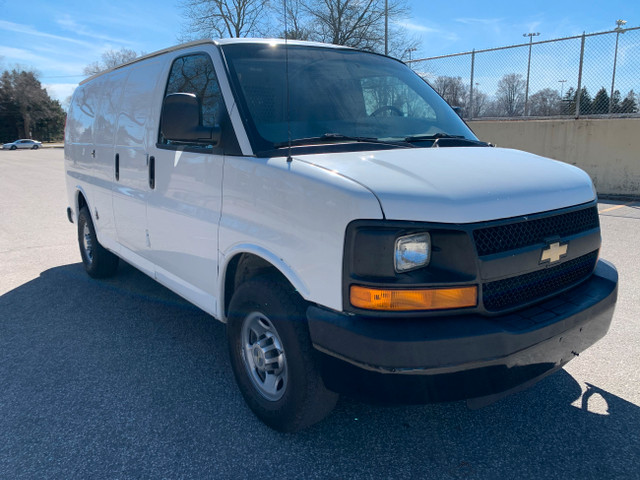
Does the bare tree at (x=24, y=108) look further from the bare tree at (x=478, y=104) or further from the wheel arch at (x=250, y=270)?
the wheel arch at (x=250, y=270)

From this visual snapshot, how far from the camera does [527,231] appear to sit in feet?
7.77

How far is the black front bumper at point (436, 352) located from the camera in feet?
6.75

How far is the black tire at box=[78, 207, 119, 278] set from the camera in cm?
544

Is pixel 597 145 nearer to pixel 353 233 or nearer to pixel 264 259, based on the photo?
pixel 264 259

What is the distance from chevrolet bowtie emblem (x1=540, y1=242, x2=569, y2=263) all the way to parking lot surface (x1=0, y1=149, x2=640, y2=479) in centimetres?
101

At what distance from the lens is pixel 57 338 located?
4102 mm

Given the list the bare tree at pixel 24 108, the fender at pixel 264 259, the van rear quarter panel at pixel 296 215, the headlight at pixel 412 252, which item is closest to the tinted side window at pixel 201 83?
the van rear quarter panel at pixel 296 215

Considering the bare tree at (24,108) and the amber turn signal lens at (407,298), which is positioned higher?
the bare tree at (24,108)

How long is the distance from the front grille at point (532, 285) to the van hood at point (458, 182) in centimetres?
31

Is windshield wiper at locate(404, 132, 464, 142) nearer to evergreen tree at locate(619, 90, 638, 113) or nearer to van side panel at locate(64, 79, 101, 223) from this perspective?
van side panel at locate(64, 79, 101, 223)

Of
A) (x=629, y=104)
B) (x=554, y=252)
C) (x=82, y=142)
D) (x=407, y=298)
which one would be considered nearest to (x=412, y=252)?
(x=407, y=298)

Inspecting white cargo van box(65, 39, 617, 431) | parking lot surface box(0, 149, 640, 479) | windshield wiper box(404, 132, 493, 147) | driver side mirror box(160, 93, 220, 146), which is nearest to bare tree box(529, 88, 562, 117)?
parking lot surface box(0, 149, 640, 479)

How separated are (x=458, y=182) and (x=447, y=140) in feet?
3.41

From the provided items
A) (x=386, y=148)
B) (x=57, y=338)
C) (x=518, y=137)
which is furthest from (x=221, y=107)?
(x=518, y=137)
